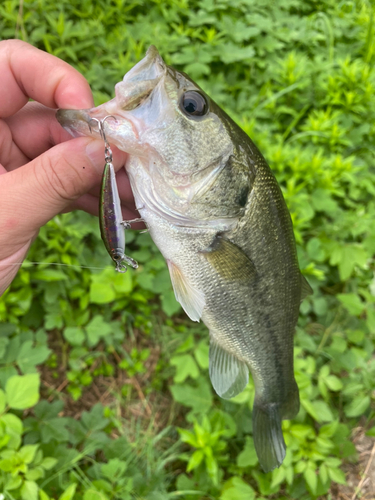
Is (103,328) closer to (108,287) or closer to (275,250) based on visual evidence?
(108,287)

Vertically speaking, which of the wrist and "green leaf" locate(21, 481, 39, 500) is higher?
the wrist

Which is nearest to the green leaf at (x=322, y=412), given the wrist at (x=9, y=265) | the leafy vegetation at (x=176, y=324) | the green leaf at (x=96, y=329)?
the leafy vegetation at (x=176, y=324)

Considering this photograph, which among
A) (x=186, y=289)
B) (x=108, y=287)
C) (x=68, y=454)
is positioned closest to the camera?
(x=186, y=289)

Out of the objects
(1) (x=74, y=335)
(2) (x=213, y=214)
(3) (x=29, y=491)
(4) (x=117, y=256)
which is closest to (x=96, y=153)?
(4) (x=117, y=256)

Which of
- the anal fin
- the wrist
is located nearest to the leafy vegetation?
the anal fin

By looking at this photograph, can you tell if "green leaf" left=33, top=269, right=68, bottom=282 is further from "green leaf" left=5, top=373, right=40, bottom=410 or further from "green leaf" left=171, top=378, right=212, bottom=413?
"green leaf" left=171, top=378, right=212, bottom=413

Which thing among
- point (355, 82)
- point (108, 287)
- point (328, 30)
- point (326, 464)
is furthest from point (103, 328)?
point (328, 30)

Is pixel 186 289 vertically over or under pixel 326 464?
over
